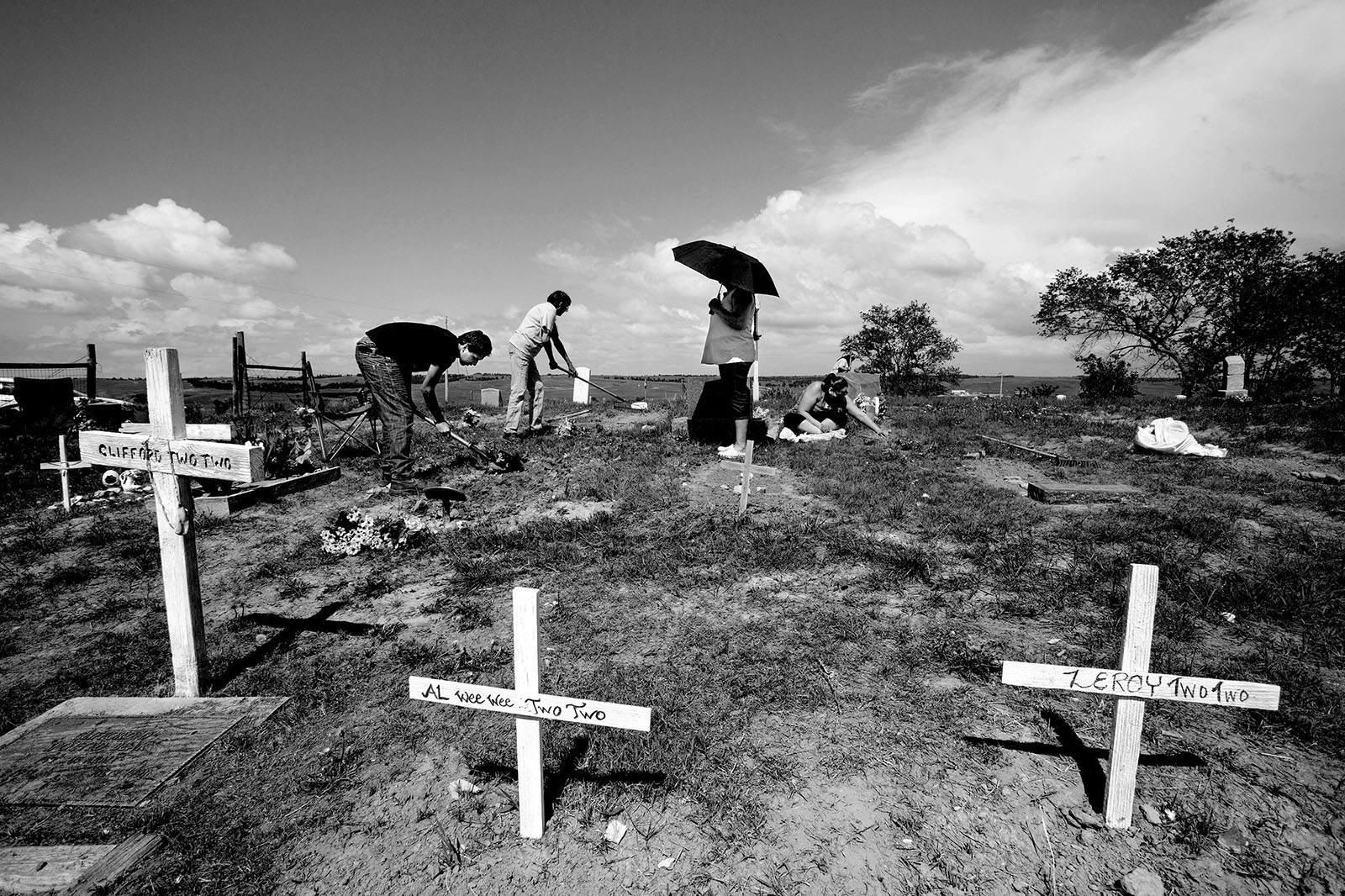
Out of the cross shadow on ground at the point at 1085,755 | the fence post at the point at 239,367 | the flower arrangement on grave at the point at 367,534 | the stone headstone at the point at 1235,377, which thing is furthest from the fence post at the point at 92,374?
the stone headstone at the point at 1235,377

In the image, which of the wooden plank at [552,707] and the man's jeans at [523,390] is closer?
the wooden plank at [552,707]

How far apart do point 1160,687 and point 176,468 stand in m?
→ 4.94

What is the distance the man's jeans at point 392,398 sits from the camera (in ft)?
25.7

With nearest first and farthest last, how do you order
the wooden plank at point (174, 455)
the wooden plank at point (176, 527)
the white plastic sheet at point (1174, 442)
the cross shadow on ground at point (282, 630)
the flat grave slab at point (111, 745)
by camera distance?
the flat grave slab at point (111, 745)
the wooden plank at point (174, 455)
the wooden plank at point (176, 527)
the cross shadow on ground at point (282, 630)
the white plastic sheet at point (1174, 442)

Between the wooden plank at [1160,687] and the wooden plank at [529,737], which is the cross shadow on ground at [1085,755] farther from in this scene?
the wooden plank at [529,737]

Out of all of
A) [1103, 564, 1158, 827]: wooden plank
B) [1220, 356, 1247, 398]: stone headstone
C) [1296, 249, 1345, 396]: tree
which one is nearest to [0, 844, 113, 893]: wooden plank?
[1103, 564, 1158, 827]: wooden plank

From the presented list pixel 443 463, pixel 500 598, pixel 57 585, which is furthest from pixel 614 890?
pixel 443 463

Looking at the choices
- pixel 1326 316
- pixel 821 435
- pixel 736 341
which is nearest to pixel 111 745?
pixel 736 341

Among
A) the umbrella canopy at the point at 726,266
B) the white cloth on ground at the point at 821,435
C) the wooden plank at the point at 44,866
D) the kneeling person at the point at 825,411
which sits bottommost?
the wooden plank at the point at 44,866

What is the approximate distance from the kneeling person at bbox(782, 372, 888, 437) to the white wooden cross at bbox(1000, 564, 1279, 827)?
9024 mm

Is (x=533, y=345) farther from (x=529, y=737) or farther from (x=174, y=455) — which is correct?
(x=529, y=737)

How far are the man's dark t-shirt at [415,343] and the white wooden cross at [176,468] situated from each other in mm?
4415

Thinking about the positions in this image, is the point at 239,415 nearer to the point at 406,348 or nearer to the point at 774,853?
the point at 406,348

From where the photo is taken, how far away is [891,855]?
2.32m
